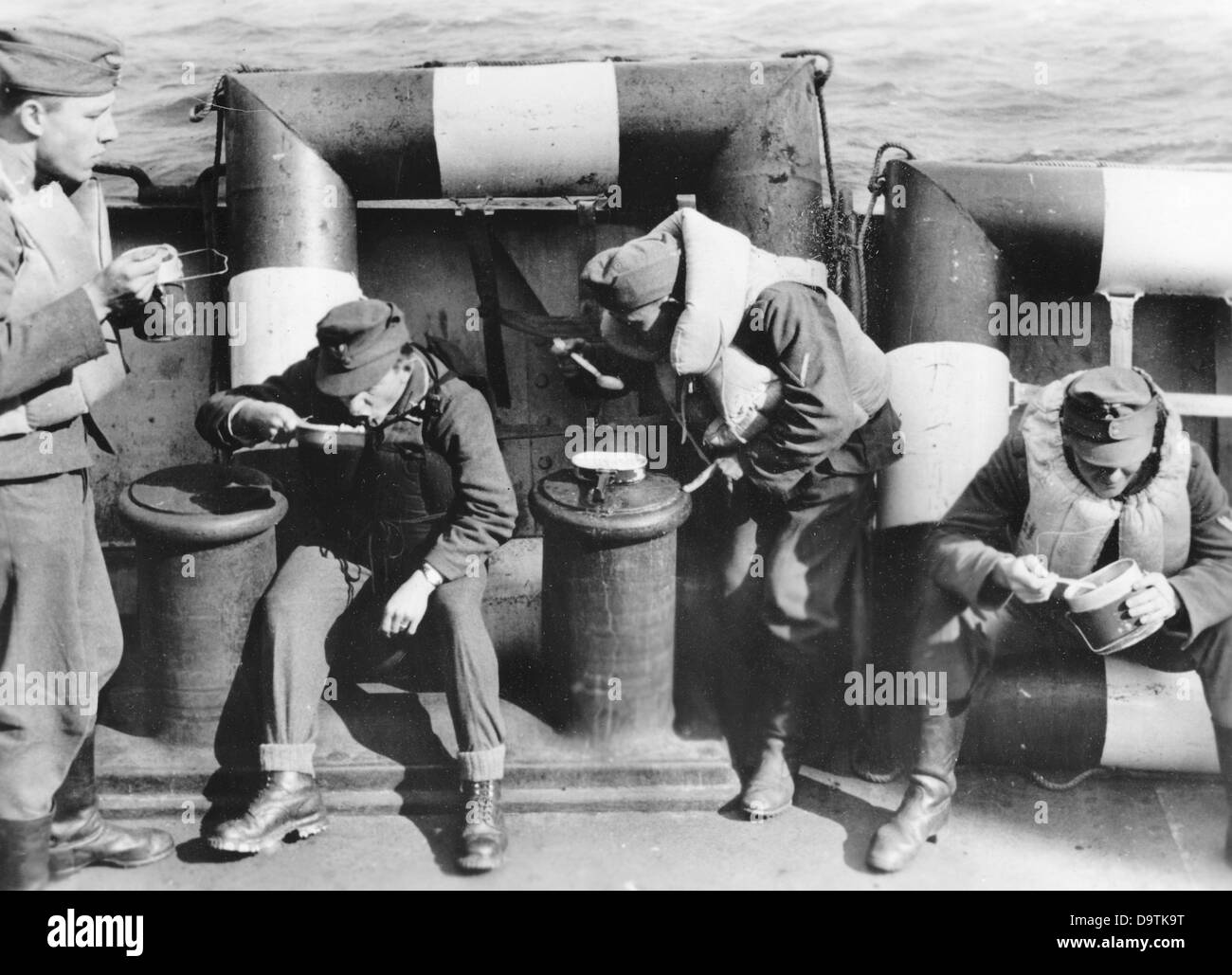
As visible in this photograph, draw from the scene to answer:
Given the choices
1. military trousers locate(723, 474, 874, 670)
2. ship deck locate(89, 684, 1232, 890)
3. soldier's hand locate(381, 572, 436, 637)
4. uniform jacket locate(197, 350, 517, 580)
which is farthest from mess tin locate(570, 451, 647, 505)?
ship deck locate(89, 684, 1232, 890)

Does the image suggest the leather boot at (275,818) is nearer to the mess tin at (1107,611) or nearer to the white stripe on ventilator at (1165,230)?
the mess tin at (1107,611)

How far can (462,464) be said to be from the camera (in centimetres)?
315

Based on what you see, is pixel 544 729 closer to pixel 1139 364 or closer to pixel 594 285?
pixel 594 285

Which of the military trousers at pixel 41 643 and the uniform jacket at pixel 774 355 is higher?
the uniform jacket at pixel 774 355

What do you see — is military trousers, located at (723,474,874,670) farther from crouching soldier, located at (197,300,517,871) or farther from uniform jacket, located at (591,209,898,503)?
crouching soldier, located at (197,300,517,871)

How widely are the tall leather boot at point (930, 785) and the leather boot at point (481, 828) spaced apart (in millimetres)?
989

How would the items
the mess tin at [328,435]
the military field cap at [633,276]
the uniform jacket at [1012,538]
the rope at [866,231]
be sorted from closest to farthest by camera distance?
the uniform jacket at [1012,538] < the military field cap at [633,276] < the mess tin at [328,435] < the rope at [866,231]

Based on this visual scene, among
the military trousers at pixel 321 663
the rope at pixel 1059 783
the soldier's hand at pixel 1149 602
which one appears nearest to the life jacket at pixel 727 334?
the military trousers at pixel 321 663

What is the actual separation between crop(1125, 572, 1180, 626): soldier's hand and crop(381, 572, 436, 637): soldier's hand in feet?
5.79

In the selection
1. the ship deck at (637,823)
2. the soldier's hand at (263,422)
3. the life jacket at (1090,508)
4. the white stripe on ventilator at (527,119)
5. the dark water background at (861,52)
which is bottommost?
the ship deck at (637,823)

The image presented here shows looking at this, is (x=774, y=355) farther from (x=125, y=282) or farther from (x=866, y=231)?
(x=125, y=282)

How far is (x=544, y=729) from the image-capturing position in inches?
133

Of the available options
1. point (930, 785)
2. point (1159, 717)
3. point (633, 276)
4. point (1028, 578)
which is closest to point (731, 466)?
point (633, 276)

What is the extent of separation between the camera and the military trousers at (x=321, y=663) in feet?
10.1
